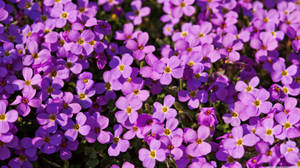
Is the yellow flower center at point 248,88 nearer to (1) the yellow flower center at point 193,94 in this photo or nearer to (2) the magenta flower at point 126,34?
(1) the yellow flower center at point 193,94

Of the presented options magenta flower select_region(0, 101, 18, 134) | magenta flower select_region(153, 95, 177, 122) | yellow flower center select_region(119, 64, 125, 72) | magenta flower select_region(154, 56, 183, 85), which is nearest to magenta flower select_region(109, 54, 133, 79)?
yellow flower center select_region(119, 64, 125, 72)

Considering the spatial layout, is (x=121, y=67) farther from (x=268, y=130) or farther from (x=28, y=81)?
(x=268, y=130)

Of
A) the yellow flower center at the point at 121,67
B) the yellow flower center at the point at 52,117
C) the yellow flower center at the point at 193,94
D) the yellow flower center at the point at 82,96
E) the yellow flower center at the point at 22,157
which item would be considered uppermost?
the yellow flower center at the point at 121,67

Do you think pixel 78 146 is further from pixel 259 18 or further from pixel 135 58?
pixel 259 18

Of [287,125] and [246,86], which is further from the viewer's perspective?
[246,86]

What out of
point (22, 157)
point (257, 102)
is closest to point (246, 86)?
point (257, 102)

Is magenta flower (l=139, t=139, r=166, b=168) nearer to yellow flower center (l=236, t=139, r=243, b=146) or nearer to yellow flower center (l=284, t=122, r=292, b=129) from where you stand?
yellow flower center (l=236, t=139, r=243, b=146)

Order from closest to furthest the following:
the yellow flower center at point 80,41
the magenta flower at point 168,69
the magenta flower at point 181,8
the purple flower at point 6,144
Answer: the purple flower at point 6,144 < the magenta flower at point 168,69 < the yellow flower center at point 80,41 < the magenta flower at point 181,8

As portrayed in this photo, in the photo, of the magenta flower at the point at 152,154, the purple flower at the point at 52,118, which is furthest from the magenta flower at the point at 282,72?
the purple flower at the point at 52,118
